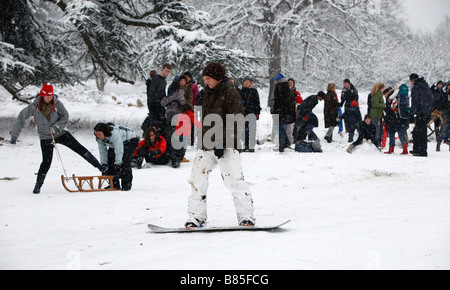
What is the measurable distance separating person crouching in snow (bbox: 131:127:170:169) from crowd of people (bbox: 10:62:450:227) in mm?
23

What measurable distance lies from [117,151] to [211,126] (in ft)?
10.5

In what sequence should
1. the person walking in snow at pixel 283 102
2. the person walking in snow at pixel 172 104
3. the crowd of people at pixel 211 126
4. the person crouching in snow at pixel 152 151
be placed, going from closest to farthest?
the crowd of people at pixel 211 126 < the person crouching in snow at pixel 152 151 < the person walking in snow at pixel 172 104 < the person walking in snow at pixel 283 102

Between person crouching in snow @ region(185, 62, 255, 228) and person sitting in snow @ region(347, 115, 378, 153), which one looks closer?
person crouching in snow @ region(185, 62, 255, 228)

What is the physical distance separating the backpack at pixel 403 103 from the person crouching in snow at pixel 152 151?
251 inches

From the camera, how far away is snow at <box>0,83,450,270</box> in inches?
138

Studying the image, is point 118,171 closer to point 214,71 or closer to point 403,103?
point 214,71

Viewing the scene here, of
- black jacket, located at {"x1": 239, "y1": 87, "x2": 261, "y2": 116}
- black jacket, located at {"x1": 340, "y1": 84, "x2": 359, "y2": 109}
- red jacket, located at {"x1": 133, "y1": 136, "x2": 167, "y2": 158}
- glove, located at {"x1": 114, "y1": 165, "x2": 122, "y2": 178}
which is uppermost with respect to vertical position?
black jacket, located at {"x1": 340, "y1": 84, "x2": 359, "y2": 109}

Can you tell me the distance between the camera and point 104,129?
280 inches

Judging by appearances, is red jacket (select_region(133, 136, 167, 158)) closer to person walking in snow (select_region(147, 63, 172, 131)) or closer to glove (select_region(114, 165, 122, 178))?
person walking in snow (select_region(147, 63, 172, 131))

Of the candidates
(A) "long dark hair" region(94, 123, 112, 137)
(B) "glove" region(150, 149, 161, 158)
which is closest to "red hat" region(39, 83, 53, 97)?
(A) "long dark hair" region(94, 123, 112, 137)

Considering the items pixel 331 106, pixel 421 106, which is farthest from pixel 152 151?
pixel 421 106

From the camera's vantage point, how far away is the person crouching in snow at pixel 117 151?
23.9ft

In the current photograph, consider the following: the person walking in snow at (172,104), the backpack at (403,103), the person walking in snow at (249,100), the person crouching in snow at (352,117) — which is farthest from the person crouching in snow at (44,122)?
the person crouching in snow at (352,117)

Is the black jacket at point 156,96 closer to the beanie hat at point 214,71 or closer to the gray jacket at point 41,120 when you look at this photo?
the gray jacket at point 41,120
